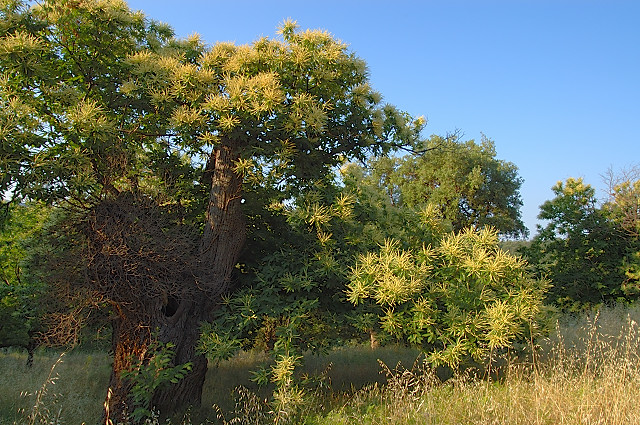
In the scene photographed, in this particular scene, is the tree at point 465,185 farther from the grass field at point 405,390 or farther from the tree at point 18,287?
the tree at point 18,287

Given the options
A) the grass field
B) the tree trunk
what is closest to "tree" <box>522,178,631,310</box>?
the grass field

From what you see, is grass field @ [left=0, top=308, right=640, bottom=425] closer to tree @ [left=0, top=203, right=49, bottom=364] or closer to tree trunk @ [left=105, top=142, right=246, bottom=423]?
tree trunk @ [left=105, top=142, right=246, bottom=423]

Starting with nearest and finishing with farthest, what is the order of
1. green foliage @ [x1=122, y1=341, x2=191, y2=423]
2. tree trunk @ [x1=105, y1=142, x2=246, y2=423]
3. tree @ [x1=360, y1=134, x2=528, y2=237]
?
green foliage @ [x1=122, y1=341, x2=191, y2=423] < tree trunk @ [x1=105, y1=142, x2=246, y2=423] < tree @ [x1=360, y1=134, x2=528, y2=237]

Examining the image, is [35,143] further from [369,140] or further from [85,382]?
[85,382]

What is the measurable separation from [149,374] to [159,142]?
176 inches

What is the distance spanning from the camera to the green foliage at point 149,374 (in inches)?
264

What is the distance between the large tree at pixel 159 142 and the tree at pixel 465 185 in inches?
777

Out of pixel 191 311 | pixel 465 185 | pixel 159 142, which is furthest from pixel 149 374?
Result: pixel 465 185

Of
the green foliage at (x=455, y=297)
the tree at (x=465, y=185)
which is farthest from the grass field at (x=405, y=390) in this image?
the tree at (x=465, y=185)

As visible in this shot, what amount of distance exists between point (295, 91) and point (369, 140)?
1569 millimetres

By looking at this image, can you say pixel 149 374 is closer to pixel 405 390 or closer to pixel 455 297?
pixel 405 390

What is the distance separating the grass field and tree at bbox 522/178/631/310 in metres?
2.80

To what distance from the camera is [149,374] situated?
6848mm

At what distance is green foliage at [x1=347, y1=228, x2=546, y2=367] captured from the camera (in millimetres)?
6879
